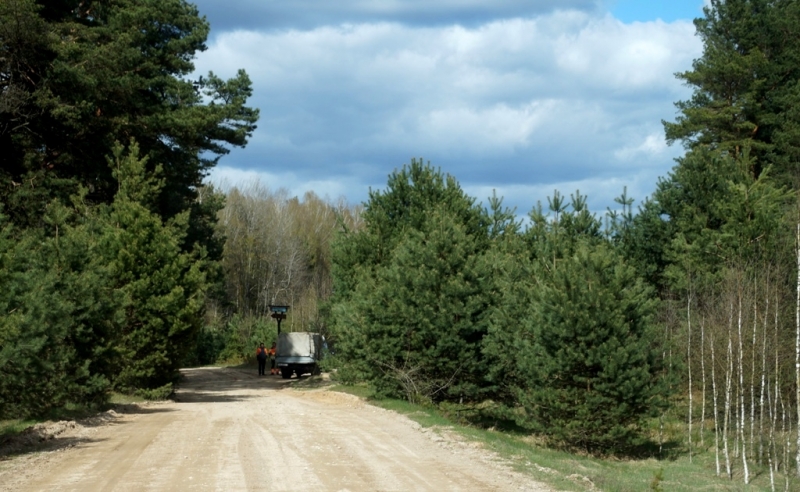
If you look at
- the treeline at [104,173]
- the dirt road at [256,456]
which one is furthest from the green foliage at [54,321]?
the dirt road at [256,456]

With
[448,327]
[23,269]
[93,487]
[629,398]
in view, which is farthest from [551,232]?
[93,487]

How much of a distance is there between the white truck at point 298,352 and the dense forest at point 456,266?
8597 mm

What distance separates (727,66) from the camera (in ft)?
127

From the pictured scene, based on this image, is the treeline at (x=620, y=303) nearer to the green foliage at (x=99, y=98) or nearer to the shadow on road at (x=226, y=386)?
the shadow on road at (x=226, y=386)

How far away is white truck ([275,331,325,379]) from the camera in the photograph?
49.8 metres

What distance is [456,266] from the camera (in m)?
25.4

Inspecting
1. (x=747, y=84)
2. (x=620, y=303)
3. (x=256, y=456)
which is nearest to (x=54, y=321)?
(x=256, y=456)

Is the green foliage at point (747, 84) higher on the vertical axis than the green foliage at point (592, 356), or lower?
higher

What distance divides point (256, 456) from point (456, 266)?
11858mm

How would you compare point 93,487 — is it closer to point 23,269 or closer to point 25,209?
point 23,269

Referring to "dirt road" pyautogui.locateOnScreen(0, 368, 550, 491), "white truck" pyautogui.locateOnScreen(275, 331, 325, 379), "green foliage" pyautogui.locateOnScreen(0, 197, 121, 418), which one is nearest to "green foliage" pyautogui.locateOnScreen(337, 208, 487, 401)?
"dirt road" pyautogui.locateOnScreen(0, 368, 550, 491)

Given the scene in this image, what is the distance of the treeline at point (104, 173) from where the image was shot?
22.0 metres

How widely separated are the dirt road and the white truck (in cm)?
2562

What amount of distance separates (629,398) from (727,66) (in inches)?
950
